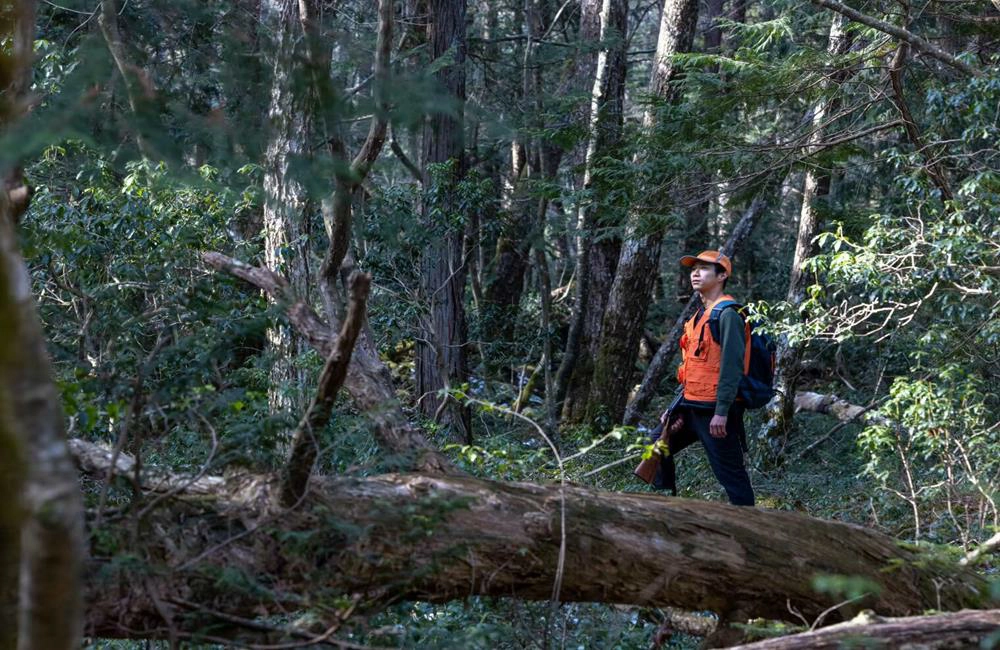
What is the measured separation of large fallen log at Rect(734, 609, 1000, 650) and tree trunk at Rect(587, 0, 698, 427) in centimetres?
814

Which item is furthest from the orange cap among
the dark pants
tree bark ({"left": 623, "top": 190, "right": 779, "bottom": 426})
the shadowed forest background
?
tree bark ({"left": 623, "top": 190, "right": 779, "bottom": 426})

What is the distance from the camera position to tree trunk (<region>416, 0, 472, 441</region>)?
10.3 metres

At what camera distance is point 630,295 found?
1245cm

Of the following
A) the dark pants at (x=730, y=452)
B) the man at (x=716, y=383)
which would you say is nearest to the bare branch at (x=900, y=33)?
the man at (x=716, y=383)

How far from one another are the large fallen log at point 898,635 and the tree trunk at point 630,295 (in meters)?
8.14

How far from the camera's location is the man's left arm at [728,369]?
6.39m

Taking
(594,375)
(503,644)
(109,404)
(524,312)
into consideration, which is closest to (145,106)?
(109,404)

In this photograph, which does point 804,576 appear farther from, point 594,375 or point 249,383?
point 594,375

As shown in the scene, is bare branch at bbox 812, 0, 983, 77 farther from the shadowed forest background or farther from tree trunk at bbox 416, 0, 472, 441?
tree trunk at bbox 416, 0, 472, 441

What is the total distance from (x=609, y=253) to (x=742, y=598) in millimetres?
9185

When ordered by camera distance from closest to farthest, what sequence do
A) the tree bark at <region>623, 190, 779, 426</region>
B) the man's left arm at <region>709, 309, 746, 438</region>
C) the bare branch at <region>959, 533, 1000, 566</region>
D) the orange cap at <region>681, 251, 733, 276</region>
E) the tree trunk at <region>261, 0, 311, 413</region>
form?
the bare branch at <region>959, 533, 1000, 566</region> → the man's left arm at <region>709, 309, 746, 438</region> → the orange cap at <region>681, 251, 733, 276</region> → the tree trunk at <region>261, 0, 311, 413</region> → the tree bark at <region>623, 190, 779, 426</region>

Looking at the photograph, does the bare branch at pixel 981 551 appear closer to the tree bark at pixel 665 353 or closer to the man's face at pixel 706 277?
the man's face at pixel 706 277

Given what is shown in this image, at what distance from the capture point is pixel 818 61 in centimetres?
854

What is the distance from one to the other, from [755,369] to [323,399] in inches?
152
